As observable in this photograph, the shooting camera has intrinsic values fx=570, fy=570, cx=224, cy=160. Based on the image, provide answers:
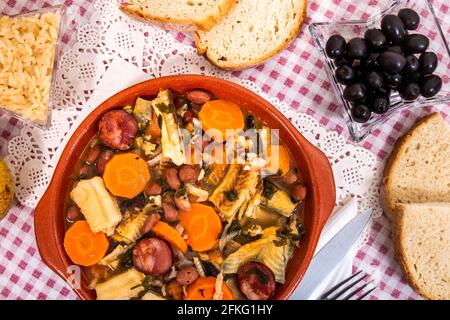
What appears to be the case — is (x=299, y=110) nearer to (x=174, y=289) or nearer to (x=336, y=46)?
(x=336, y=46)

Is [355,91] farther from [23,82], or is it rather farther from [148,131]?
[23,82]

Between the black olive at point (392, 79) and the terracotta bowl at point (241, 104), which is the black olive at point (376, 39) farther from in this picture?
the terracotta bowl at point (241, 104)

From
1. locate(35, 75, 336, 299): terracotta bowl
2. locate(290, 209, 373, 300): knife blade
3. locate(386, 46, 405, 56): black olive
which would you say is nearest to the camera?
locate(35, 75, 336, 299): terracotta bowl

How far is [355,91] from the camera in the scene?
7.23 ft

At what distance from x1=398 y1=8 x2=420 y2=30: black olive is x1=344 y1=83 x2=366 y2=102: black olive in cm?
31

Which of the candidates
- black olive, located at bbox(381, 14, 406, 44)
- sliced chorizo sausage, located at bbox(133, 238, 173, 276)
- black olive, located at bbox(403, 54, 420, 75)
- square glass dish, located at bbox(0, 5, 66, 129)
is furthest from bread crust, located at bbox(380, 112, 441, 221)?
square glass dish, located at bbox(0, 5, 66, 129)

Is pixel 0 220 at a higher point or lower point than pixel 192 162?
lower

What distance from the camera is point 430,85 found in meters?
2.22

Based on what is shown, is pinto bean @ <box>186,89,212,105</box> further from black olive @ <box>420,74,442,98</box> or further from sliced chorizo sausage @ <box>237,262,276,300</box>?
black olive @ <box>420,74,442,98</box>

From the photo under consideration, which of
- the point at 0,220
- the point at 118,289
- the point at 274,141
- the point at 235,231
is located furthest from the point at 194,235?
the point at 0,220

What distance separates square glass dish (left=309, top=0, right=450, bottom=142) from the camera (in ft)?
7.61

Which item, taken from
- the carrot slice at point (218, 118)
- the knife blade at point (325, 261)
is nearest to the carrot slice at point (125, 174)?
the carrot slice at point (218, 118)

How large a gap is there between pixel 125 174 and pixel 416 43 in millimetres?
1228

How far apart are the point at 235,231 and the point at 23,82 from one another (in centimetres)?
101
